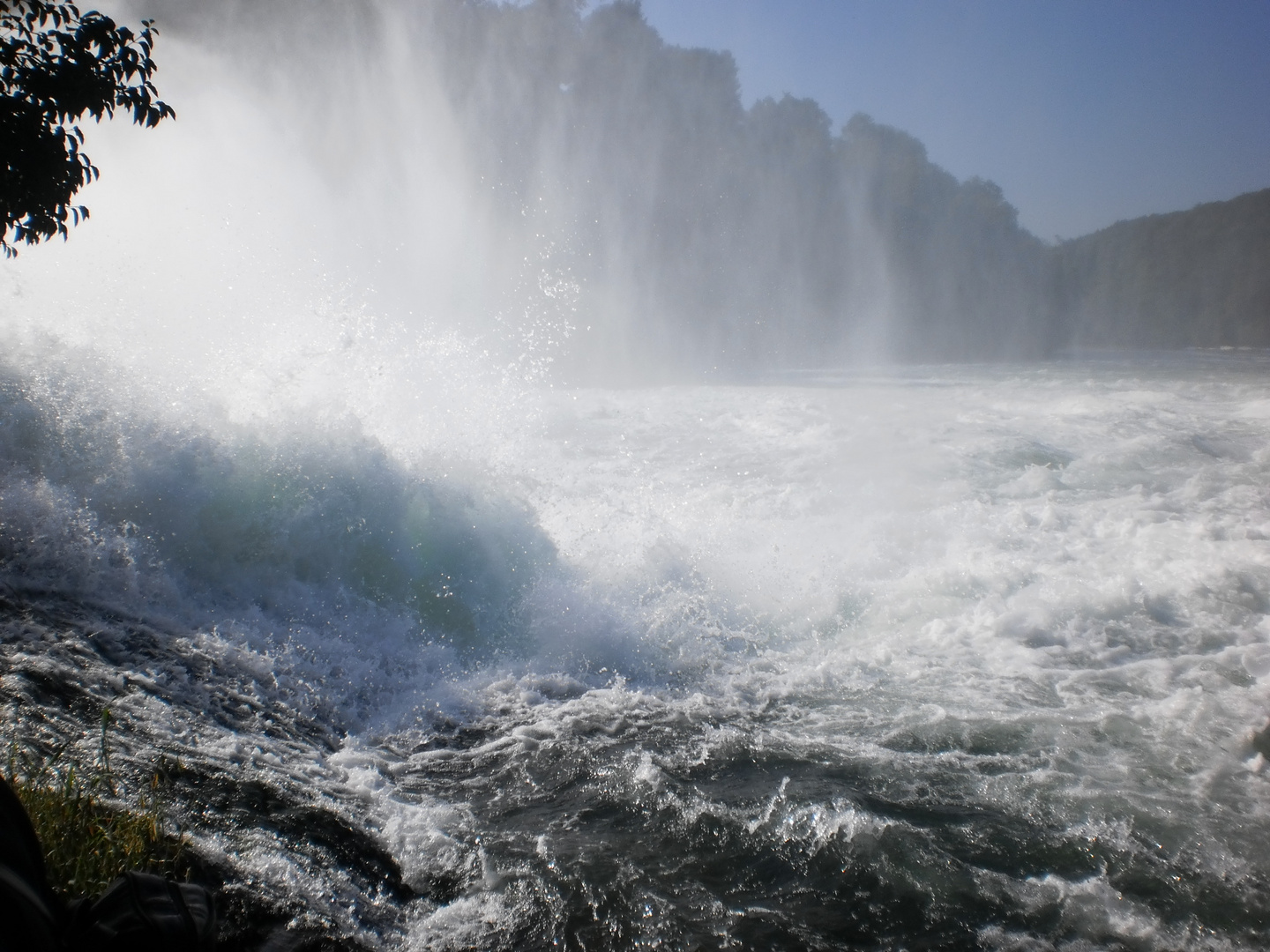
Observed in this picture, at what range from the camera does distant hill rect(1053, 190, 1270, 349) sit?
130ft

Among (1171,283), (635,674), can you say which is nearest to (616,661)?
(635,674)

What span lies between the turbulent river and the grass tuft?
21cm

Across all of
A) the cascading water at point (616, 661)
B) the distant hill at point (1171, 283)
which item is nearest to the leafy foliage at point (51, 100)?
the cascading water at point (616, 661)

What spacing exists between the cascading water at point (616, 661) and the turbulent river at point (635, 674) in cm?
3

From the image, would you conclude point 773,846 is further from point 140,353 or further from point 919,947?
point 140,353

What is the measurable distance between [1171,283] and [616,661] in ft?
173

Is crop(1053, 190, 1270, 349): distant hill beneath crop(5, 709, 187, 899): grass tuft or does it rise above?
above

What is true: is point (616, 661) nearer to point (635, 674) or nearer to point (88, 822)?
point (635, 674)

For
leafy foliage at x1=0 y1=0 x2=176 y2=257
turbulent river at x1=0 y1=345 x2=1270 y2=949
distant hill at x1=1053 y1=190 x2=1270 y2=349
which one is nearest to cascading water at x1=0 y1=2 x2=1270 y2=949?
turbulent river at x1=0 y1=345 x2=1270 y2=949

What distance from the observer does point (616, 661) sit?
Result: 6.62 meters

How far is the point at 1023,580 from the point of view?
26.6 ft

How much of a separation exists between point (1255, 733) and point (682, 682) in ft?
14.1

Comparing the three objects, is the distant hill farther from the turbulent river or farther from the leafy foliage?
the leafy foliage

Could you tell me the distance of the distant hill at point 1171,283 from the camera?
39.6 metres
